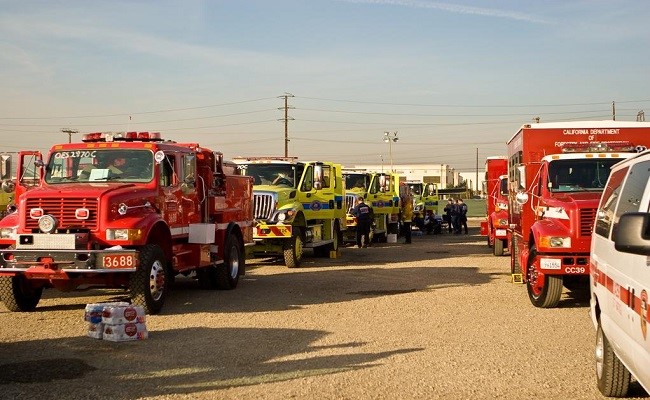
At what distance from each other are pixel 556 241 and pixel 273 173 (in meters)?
10.2

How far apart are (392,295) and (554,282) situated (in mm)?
3050

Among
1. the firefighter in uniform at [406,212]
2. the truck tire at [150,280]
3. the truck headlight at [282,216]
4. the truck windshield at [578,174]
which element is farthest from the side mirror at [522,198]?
the firefighter in uniform at [406,212]

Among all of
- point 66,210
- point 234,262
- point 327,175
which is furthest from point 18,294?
point 327,175

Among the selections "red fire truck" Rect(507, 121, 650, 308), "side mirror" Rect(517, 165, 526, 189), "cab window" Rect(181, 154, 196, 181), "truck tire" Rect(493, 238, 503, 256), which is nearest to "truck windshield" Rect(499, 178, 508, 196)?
"red fire truck" Rect(507, 121, 650, 308)

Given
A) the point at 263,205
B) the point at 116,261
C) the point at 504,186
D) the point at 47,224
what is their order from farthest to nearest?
the point at 263,205, the point at 504,186, the point at 47,224, the point at 116,261

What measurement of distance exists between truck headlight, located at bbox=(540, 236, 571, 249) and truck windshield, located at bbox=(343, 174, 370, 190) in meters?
18.5

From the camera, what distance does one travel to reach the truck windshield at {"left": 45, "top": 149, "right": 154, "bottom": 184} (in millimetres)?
12789

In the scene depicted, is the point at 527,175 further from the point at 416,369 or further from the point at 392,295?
the point at 416,369

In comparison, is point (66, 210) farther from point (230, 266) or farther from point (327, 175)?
point (327, 175)

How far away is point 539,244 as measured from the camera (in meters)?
12.2

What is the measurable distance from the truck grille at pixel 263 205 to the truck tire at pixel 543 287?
25.9ft

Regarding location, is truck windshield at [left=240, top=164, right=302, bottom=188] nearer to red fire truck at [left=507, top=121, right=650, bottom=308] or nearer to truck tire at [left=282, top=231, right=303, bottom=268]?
truck tire at [left=282, top=231, right=303, bottom=268]

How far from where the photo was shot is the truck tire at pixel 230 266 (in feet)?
49.7

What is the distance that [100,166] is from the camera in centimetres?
1286
